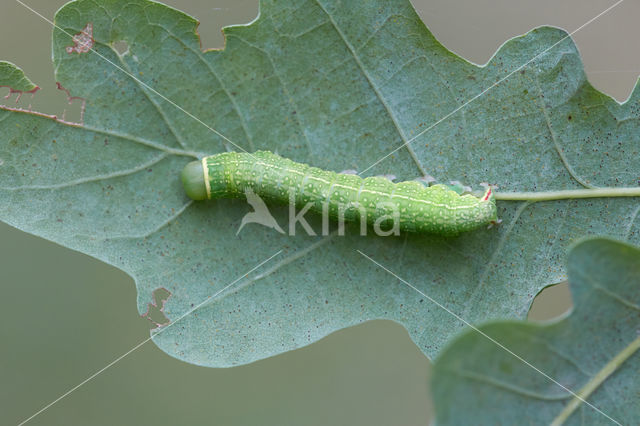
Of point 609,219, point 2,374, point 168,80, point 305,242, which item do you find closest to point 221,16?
point 168,80

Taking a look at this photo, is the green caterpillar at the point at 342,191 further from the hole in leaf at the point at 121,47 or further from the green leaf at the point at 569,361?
the green leaf at the point at 569,361

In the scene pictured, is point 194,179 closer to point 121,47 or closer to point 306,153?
point 306,153

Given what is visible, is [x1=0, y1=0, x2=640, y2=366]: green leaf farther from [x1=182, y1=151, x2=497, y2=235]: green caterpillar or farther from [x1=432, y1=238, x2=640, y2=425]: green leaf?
[x1=432, y1=238, x2=640, y2=425]: green leaf

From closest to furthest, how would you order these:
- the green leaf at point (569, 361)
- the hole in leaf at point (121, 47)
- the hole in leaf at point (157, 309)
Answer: the green leaf at point (569, 361), the hole in leaf at point (121, 47), the hole in leaf at point (157, 309)

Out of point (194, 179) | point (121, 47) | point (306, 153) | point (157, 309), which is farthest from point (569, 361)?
point (121, 47)

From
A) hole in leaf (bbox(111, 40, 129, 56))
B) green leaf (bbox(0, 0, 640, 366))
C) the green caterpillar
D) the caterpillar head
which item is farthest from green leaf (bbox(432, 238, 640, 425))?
hole in leaf (bbox(111, 40, 129, 56))

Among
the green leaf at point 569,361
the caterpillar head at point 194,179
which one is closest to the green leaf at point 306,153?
the caterpillar head at point 194,179
